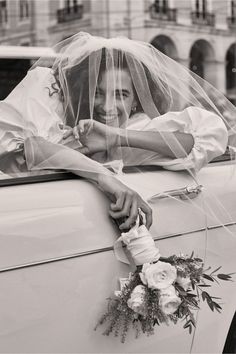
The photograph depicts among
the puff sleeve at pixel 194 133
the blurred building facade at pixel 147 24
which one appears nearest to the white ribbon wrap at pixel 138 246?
the puff sleeve at pixel 194 133

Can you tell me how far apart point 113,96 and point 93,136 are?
0.74 ft

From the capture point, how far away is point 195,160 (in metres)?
2.53

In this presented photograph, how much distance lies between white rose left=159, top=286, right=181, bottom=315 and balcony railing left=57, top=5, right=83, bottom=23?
3247cm

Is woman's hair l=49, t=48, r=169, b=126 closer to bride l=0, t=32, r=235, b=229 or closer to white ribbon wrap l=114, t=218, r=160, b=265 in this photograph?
bride l=0, t=32, r=235, b=229

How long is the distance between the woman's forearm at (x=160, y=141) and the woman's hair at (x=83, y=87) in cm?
20

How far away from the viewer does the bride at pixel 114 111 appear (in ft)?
8.17

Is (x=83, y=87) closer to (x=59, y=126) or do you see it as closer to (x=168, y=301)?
(x=59, y=126)

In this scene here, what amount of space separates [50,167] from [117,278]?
475 millimetres

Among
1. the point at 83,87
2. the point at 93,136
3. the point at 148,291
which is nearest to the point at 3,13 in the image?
the point at 83,87

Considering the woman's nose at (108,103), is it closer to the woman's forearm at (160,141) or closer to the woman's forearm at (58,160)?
the woman's forearm at (160,141)

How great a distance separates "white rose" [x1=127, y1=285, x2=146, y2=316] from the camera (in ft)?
6.78

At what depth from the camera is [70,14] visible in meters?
33.9

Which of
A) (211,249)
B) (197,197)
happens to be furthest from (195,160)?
(211,249)

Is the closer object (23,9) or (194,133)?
(194,133)
